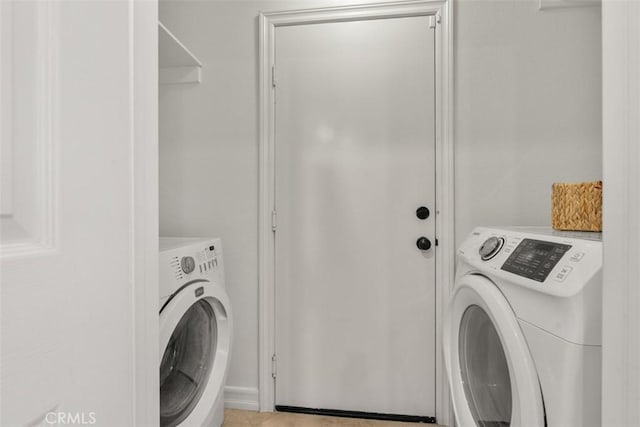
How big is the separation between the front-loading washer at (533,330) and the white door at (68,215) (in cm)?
74

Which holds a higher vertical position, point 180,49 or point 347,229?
point 180,49

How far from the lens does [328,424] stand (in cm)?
163

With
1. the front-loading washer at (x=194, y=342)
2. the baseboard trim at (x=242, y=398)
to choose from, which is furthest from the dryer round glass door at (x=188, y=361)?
the baseboard trim at (x=242, y=398)

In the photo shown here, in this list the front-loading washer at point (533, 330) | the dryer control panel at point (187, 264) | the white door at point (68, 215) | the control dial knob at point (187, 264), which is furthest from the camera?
the control dial knob at point (187, 264)

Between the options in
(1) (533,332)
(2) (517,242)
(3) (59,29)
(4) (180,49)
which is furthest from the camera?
(4) (180,49)

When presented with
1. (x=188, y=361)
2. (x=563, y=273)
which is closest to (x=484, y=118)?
(x=563, y=273)

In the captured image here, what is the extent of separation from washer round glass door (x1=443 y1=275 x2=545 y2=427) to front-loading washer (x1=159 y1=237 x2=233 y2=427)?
0.84 metres

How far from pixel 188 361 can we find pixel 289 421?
64 cm

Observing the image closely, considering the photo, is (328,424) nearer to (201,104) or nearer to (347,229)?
(347,229)

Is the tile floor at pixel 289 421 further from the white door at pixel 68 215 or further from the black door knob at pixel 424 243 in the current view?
the white door at pixel 68 215

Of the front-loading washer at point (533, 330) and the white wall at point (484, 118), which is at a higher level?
the white wall at point (484, 118)

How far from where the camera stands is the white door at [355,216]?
1.67 m

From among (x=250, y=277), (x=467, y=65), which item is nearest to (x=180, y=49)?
(x=250, y=277)

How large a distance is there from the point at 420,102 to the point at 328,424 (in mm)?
1573
